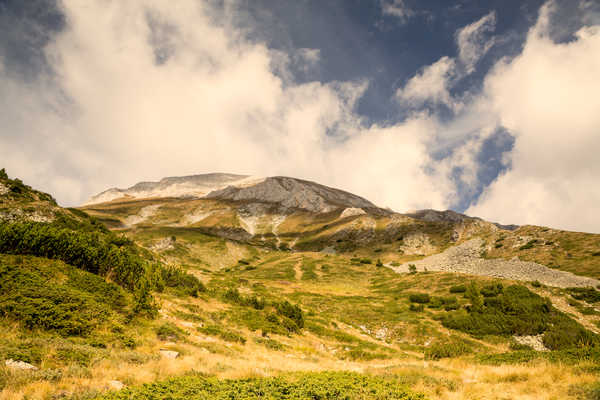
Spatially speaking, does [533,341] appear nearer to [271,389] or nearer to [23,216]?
[271,389]

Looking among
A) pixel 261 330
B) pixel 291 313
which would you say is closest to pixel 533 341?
pixel 291 313

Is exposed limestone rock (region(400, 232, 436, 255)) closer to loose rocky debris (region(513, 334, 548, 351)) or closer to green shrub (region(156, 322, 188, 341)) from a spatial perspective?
loose rocky debris (region(513, 334, 548, 351))

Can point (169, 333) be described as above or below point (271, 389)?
below

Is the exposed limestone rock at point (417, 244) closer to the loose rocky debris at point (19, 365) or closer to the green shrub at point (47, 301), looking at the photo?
the green shrub at point (47, 301)

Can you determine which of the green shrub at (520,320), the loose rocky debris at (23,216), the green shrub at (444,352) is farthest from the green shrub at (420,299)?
the loose rocky debris at (23,216)

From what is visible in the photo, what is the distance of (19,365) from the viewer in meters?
6.50

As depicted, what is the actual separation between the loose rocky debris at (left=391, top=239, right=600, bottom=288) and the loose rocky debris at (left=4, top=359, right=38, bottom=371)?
51.0m

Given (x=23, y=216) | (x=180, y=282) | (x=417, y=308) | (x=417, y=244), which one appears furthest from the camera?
(x=417, y=244)

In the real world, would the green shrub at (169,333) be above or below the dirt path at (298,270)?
below

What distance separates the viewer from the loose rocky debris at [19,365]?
6371mm

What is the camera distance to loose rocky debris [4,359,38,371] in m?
6.37

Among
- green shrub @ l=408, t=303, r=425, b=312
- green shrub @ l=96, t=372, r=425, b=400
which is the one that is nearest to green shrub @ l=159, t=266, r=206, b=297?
green shrub @ l=96, t=372, r=425, b=400

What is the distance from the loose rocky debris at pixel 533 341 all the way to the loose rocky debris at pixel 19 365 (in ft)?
90.6

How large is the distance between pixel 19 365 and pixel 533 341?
29.3 metres
